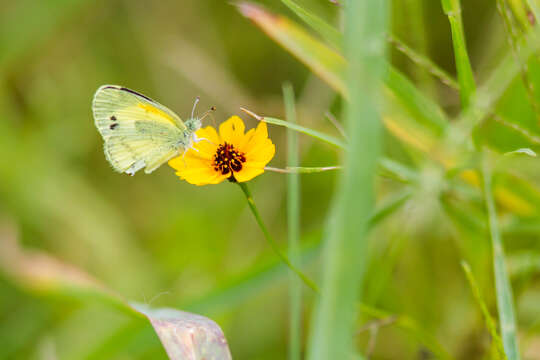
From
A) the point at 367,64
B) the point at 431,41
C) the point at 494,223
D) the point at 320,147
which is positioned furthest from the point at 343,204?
the point at 431,41

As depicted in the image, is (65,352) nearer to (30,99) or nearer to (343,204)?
(30,99)

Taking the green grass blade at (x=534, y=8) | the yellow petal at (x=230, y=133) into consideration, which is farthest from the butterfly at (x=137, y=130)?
the green grass blade at (x=534, y=8)

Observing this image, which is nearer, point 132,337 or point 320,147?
point 132,337

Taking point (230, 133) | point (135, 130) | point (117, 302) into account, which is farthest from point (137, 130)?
point (117, 302)

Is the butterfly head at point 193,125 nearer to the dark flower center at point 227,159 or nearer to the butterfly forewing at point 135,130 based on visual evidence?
the butterfly forewing at point 135,130

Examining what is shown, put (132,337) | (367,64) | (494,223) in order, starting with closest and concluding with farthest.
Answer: (367,64) < (494,223) < (132,337)

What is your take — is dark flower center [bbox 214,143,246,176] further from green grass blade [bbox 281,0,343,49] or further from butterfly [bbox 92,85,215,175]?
green grass blade [bbox 281,0,343,49]

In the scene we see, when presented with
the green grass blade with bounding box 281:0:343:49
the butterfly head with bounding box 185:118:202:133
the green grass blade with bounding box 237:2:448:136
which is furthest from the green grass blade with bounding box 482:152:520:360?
the butterfly head with bounding box 185:118:202:133
